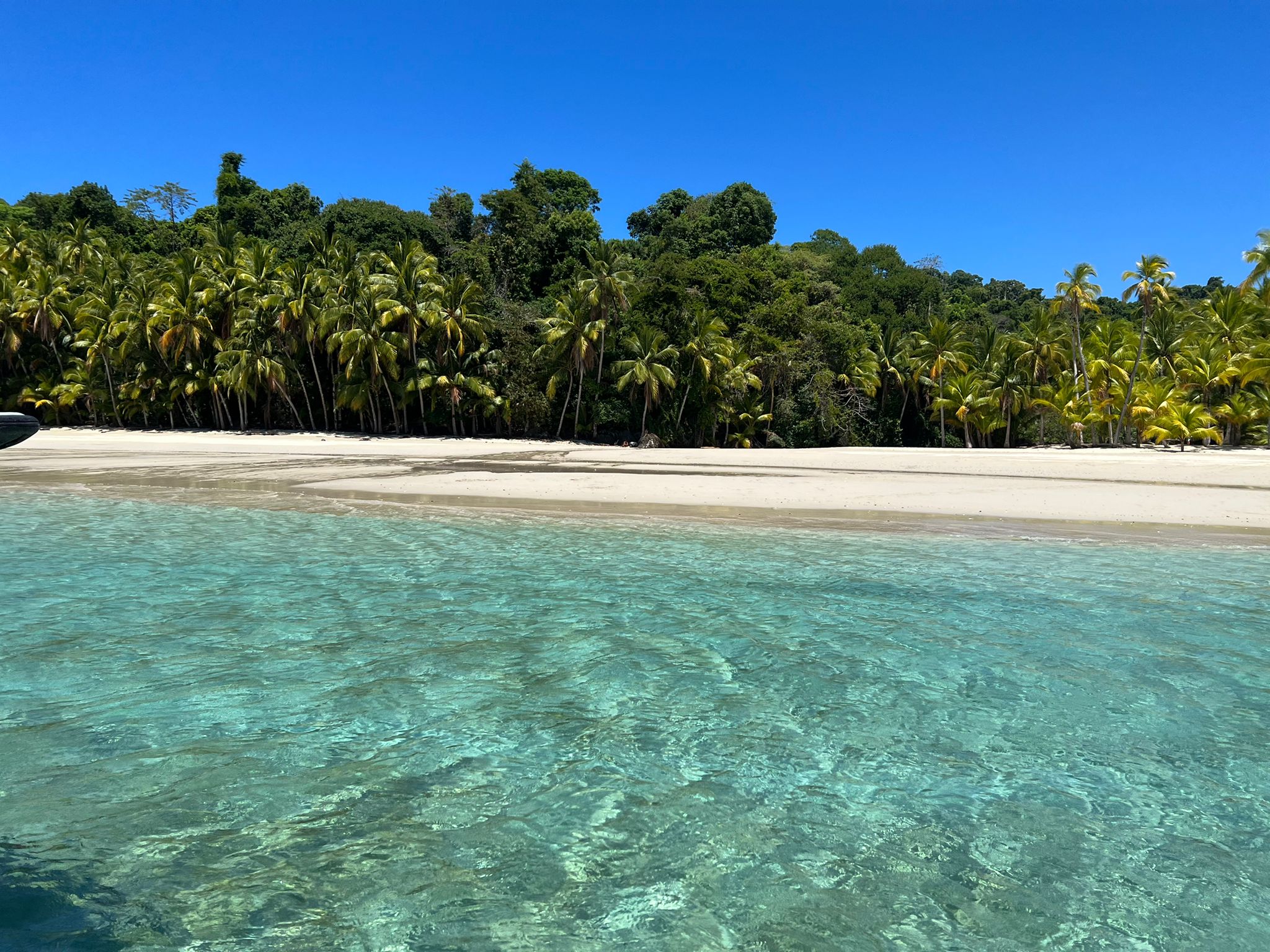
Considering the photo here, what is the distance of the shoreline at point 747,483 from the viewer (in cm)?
1538

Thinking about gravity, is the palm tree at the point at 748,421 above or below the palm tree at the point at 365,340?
below

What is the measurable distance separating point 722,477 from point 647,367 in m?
18.1

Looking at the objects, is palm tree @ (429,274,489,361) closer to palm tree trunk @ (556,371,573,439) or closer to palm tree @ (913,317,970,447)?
palm tree trunk @ (556,371,573,439)

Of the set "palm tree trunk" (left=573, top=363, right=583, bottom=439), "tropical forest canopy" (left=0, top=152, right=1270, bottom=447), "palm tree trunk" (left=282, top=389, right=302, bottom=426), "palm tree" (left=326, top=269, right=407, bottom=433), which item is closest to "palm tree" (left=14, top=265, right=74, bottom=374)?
"tropical forest canopy" (left=0, top=152, right=1270, bottom=447)

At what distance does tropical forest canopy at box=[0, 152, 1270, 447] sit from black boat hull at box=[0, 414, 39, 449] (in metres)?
27.9

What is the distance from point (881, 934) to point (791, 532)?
33.9 ft

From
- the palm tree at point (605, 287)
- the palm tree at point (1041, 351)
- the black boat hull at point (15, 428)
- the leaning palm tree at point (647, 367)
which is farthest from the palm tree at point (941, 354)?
the black boat hull at point (15, 428)

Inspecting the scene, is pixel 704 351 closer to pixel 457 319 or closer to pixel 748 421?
pixel 748 421

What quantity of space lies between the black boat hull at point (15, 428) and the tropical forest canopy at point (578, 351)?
27850 mm

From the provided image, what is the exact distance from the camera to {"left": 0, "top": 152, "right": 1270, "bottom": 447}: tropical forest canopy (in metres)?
41.6

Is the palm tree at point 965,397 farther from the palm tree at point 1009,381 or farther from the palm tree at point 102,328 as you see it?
the palm tree at point 102,328

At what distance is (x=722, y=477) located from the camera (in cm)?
2283

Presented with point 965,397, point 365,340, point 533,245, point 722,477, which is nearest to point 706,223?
point 533,245

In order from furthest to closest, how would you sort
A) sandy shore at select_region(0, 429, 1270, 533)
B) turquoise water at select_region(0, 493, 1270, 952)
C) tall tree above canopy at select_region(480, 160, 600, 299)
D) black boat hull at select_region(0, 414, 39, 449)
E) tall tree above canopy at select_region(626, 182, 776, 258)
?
tall tree above canopy at select_region(626, 182, 776, 258) → tall tree above canopy at select_region(480, 160, 600, 299) → sandy shore at select_region(0, 429, 1270, 533) → black boat hull at select_region(0, 414, 39, 449) → turquoise water at select_region(0, 493, 1270, 952)
